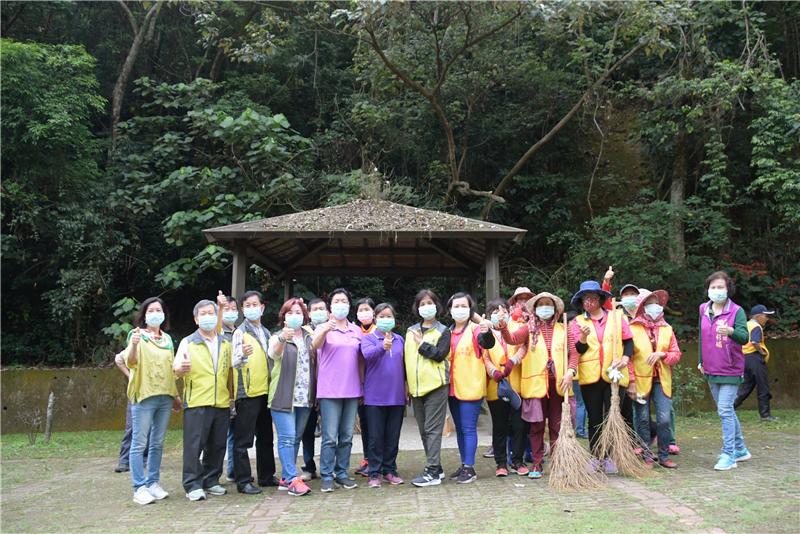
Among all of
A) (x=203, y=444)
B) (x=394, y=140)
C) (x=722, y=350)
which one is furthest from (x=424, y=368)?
(x=394, y=140)

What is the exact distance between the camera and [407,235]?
28.2ft

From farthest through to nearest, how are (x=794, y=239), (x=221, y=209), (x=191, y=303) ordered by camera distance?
(x=191, y=303)
(x=794, y=239)
(x=221, y=209)

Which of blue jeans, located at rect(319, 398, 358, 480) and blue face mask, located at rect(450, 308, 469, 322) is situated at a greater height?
blue face mask, located at rect(450, 308, 469, 322)

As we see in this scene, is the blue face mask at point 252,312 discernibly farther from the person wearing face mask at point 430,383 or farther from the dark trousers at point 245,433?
the person wearing face mask at point 430,383

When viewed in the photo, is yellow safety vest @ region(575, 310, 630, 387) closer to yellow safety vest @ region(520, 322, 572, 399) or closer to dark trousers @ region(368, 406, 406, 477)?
yellow safety vest @ region(520, 322, 572, 399)

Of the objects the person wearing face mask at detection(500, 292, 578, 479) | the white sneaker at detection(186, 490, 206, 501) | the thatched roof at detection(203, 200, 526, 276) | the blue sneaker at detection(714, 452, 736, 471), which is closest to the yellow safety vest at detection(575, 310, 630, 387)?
the person wearing face mask at detection(500, 292, 578, 479)

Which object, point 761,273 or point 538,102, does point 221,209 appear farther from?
point 761,273

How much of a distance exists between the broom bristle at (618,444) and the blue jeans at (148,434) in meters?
3.88

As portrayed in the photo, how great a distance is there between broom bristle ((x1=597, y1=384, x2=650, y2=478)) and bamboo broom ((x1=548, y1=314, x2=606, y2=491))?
0.21 metres

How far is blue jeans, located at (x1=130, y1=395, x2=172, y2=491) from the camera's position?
543 cm

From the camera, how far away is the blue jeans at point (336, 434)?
5664mm

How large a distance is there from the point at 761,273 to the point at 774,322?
3.81 ft

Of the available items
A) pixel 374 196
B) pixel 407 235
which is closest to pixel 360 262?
pixel 374 196

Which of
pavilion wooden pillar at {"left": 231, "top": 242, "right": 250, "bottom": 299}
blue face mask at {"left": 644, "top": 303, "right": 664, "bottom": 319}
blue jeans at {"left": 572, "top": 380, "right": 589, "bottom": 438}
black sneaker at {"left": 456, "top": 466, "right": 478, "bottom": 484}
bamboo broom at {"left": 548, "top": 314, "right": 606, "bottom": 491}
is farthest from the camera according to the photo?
pavilion wooden pillar at {"left": 231, "top": 242, "right": 250, "bottom": 299}
